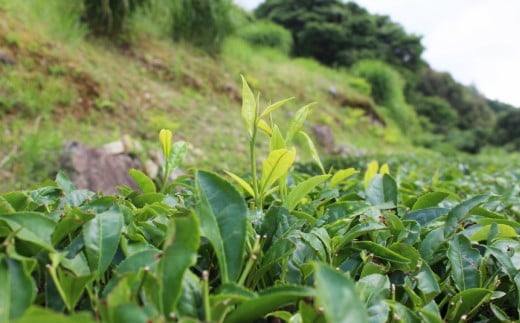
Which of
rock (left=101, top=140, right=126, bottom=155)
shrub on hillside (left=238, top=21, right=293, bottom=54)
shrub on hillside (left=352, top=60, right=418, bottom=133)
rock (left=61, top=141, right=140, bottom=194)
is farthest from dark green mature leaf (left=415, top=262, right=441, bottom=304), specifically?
shrub on hillside (left=352, top=60, right=418, bottom=133)

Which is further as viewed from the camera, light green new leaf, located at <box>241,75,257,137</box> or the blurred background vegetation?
the blurred background vegetation

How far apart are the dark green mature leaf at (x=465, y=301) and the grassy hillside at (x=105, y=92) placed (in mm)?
2641

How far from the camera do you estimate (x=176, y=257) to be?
466mm

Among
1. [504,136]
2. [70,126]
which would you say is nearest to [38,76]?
[70,126]

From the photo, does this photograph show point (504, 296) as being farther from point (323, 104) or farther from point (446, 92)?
point (446, 92)

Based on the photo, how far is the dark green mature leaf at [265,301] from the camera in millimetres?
447

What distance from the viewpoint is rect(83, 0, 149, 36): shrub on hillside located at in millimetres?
5945

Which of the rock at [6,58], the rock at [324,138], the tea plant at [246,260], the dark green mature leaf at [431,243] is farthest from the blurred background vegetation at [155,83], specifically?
the dark green mature leaf at [431,243]

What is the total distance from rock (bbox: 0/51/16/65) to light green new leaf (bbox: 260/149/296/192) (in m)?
4.61

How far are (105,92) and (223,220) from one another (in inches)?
194

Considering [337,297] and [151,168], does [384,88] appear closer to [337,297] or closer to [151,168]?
[151,168]

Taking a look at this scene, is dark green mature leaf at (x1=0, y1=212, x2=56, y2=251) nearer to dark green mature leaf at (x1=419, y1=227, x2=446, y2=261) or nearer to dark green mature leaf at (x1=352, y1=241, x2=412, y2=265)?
dark green mature leaf at (x1=352, y1=241, x2=412, y2=265)

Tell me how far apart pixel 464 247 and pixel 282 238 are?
0.28 meters

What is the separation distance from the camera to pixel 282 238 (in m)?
0.60
